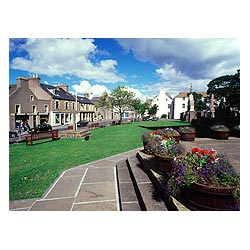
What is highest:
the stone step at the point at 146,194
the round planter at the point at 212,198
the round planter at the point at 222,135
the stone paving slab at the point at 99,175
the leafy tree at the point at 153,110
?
the leafy tree at the point at 153,110

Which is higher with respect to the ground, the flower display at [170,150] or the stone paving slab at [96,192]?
the flower display at [170,150]

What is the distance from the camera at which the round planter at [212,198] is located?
1517 millimetres

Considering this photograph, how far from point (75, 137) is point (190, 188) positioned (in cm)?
892

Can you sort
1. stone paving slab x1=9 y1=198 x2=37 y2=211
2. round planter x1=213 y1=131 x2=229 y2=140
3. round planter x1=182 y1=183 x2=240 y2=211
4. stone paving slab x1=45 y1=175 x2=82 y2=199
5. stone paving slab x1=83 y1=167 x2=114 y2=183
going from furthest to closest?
round planter x1=213 y1=131 x2=229 y2=140, stone paving slab x1=83 y1=167 x2=114 y2=183, stone paving slab x1=45 y1=175 x2=82 y2=199, stone paving slab x1=9 y1=198 x2=37 y2=211, round planter x1=182 y1=183 x2=240 y2=211

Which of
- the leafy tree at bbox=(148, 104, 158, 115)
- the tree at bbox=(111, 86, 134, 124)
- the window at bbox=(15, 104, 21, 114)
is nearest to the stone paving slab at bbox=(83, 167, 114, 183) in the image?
the window at bbox=(15, 104, 21, 114)

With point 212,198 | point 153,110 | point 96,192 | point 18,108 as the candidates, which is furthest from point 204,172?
point 153,110

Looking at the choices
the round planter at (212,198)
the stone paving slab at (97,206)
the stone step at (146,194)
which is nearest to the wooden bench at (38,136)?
the stone paving slab at (97,206)

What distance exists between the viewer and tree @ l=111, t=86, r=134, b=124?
73.0 ft

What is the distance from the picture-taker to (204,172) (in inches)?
64.7

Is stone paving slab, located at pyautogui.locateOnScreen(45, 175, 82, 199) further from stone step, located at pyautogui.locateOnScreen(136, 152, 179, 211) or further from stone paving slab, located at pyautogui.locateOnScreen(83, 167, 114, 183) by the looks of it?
stone step, located at pyautogui.locateOnScreen(136, 152, 179, 211)

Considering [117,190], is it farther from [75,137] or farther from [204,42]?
[75,137]

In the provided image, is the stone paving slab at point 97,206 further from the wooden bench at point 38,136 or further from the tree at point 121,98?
the tree at point 121,98

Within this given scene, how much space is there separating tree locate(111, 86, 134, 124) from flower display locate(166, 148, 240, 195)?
2033cm

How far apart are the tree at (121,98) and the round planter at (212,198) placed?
2053cm
